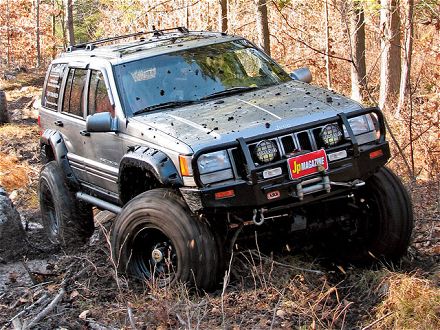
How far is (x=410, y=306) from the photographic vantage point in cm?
486

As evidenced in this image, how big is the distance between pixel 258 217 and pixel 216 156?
0.57 metres

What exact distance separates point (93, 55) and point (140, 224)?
7.98 feet

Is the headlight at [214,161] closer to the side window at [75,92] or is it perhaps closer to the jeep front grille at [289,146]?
the jeep front grille at [289,146]

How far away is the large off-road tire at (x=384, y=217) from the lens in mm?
5922

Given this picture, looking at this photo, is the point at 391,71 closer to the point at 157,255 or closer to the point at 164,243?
the point at 164,243

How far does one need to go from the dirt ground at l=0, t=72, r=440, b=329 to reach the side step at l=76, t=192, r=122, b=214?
40 centimetres

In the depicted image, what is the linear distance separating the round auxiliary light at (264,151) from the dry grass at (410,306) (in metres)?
1.26

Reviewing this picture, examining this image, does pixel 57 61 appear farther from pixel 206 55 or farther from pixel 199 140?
pixel 199 140

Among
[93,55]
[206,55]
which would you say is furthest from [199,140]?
[93,55]

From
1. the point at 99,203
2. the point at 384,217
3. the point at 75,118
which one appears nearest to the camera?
the point at 384,217

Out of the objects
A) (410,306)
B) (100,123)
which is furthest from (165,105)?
(410,306)

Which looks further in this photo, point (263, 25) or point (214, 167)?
point (263, 25)

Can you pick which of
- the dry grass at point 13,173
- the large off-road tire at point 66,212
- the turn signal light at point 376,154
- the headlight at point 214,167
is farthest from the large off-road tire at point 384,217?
the dry grass at point 13,173

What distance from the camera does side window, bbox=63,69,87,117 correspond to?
24.8 feet
